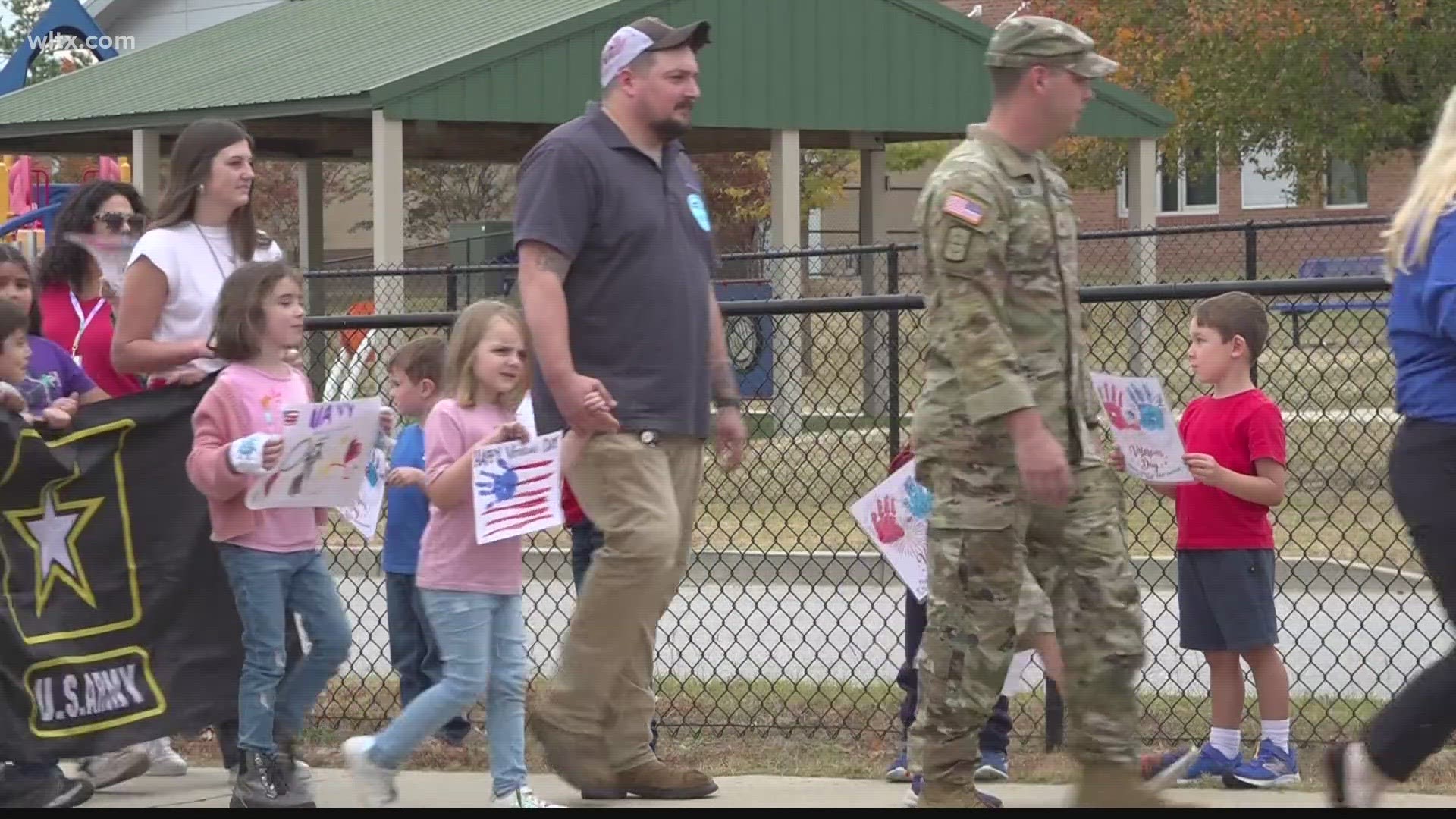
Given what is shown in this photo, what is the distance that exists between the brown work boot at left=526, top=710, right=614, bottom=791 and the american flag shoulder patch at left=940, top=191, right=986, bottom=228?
175 cm

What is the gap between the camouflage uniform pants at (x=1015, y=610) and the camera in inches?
184

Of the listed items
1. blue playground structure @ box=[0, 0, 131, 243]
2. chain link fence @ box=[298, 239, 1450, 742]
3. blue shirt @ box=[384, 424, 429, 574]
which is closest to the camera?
blue shirt @ box=[384, 424, 429, 574]

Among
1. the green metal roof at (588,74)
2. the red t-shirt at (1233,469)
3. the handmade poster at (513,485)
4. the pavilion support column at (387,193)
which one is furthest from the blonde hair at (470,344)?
the green metal roof at (588,74)

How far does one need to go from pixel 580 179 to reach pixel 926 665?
1.56 meters

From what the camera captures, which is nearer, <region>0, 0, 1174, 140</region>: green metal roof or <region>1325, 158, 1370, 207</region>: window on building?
<region>0, 0, 1174, 140</region>: green metal roof

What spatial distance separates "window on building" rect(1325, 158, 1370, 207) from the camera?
3403 cm

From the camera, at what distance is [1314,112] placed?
943 inches

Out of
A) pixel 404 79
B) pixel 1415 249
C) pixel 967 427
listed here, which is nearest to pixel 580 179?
pixel 967 427

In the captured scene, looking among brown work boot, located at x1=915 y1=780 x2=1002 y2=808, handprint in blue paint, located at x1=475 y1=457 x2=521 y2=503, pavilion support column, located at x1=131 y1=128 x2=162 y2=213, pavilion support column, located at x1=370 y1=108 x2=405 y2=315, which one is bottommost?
brown work boot, located at x1=915 y1=780 x2=1002 y2=808

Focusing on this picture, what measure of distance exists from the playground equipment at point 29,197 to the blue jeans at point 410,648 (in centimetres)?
1521

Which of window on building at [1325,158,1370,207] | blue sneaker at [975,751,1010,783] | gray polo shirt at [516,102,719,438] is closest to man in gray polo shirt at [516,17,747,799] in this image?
gray polo shirt at [516,102,719,438]

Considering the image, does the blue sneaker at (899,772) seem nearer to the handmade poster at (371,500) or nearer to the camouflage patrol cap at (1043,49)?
the handmade poster at (371,500)

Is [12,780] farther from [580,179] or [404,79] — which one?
[404,79]

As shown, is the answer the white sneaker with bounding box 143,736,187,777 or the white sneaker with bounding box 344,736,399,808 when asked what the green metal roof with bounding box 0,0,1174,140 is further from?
the white sneaker with bounding box 344,736,399,808
